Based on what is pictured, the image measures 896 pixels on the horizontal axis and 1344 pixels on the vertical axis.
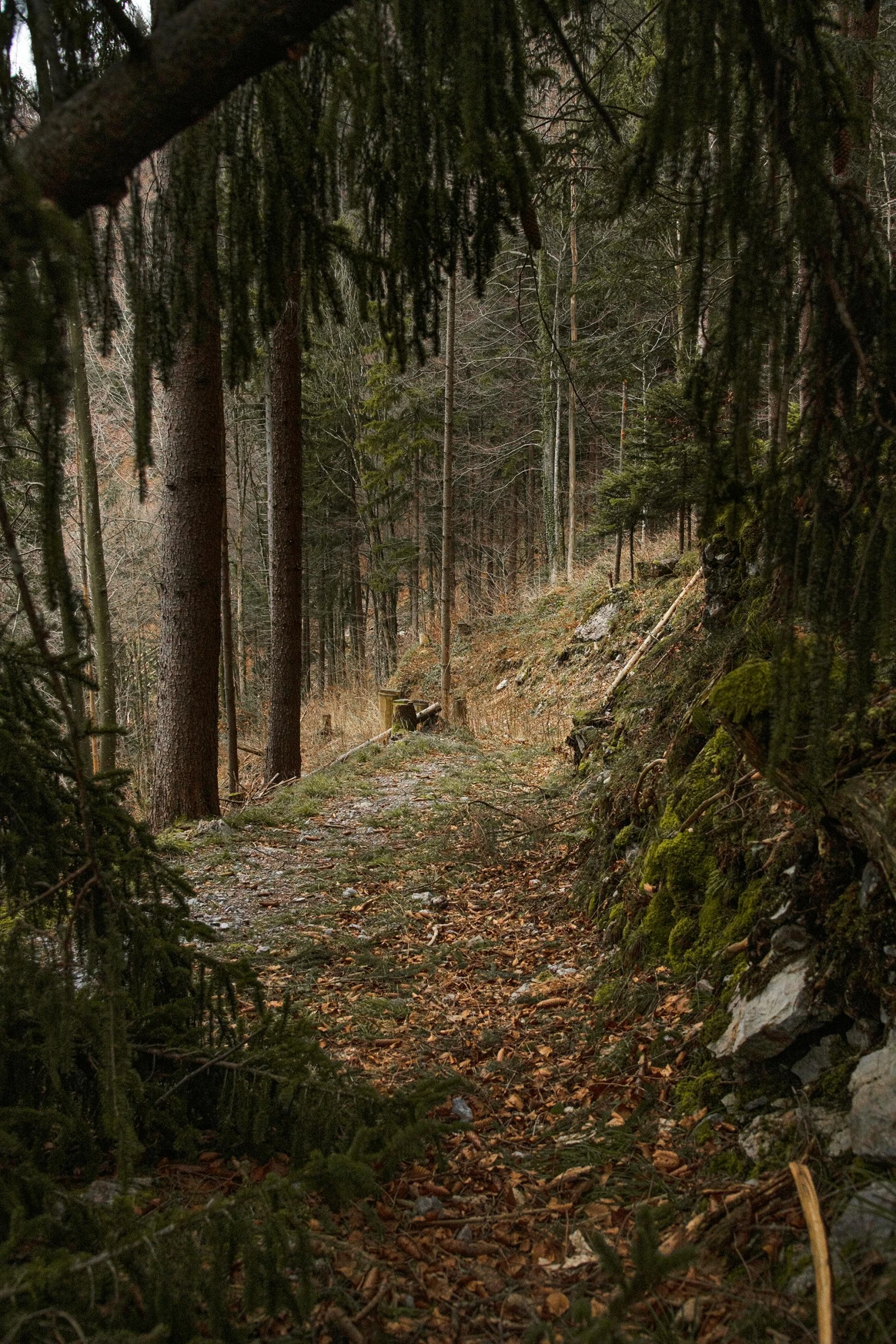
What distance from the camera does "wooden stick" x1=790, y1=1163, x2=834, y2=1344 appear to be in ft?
5.21

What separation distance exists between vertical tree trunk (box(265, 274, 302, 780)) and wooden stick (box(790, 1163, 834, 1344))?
776 cm

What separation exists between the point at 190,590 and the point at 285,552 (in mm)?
2101

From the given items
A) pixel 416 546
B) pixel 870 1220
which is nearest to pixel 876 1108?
pixel 870 1220

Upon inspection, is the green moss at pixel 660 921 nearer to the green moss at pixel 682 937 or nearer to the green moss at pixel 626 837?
the green moss at pixel 682 937

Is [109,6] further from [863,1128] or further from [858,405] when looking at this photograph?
[863,1128]

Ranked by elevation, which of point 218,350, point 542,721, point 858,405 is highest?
point 218,350

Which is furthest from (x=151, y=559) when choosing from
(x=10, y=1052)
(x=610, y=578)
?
(x=10, y=1052)

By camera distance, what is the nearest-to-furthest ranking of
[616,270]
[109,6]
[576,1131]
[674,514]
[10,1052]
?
[109,6] < [10,1052] < [576,1131] < [616,270] < [674,514]

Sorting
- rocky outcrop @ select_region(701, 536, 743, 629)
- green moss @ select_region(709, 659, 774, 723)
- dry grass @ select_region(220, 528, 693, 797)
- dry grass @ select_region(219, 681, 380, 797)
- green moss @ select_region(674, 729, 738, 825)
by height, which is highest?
rocky outcrop @ select_region(701, 536, 743, 629)

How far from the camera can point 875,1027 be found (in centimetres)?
227

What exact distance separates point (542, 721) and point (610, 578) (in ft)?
12.7

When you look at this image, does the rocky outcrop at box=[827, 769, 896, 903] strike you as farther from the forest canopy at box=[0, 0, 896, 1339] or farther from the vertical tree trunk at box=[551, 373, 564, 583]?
the vertical tree trunk at box=[551, 373, 564, 583]

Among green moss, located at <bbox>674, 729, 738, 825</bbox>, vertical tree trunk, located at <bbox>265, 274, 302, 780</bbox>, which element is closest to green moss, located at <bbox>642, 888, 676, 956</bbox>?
green moss, located at <bbox>674, 729, 738, 825</bbox>

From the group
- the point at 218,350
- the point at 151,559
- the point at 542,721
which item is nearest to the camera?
the point at 218,350
